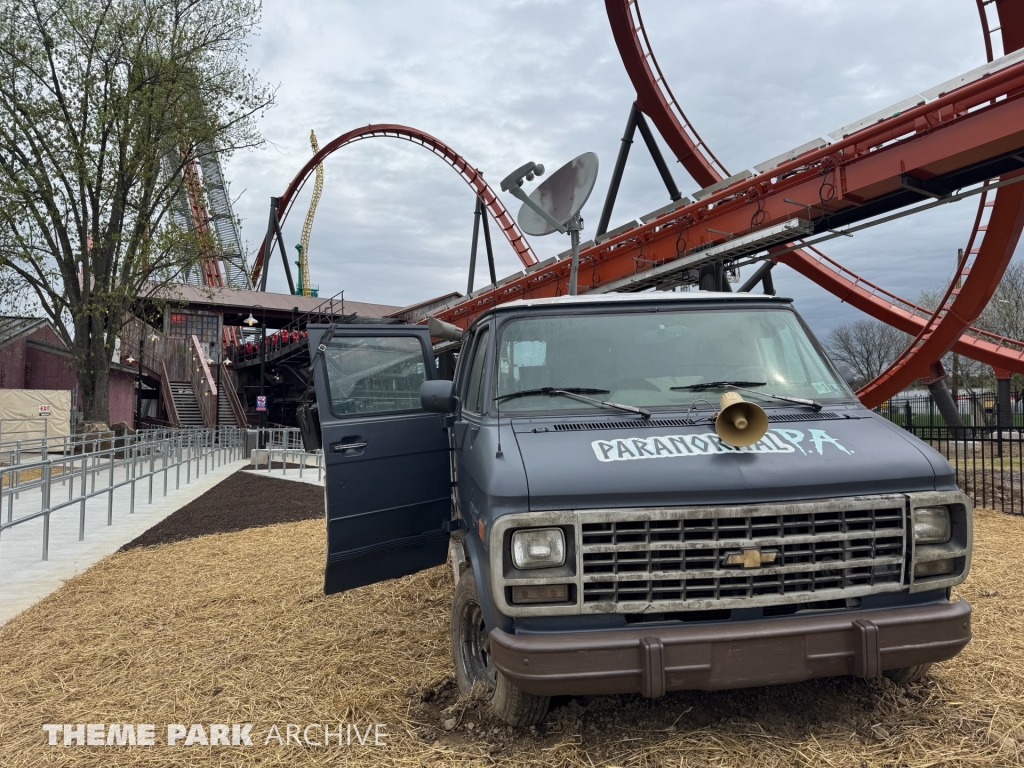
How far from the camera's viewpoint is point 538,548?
274cm

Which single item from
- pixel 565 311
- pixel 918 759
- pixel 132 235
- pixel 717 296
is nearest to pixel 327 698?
pixel 565 311

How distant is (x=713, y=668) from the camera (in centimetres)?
267

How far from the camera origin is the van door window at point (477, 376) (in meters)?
3.83

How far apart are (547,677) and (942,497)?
6.03 feet

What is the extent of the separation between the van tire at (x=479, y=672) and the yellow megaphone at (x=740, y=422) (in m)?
1.39

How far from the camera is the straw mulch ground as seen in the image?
2949 mm

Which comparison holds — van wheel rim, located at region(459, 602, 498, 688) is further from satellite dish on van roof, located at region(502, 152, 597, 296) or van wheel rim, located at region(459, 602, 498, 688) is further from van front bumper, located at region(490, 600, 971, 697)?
satellite dish on van roof, located at region(502, 152, 597, 296)

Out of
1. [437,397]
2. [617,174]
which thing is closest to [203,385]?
[617,174]

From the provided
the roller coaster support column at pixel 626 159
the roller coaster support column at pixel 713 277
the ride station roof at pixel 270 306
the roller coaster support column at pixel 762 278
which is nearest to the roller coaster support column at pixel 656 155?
the roller coaster support column at pixel 626 159

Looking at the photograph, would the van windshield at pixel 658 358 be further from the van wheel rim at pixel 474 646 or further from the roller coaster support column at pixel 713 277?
the roller coaster support column at pixel 713 277

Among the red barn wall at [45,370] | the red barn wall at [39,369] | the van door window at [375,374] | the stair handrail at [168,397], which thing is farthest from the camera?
the stair handrail at [168,397]

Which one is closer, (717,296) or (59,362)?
(717,296)

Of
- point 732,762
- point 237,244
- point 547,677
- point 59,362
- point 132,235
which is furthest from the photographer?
point 59,362

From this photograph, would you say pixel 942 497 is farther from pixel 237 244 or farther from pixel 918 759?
pixel 237 244
